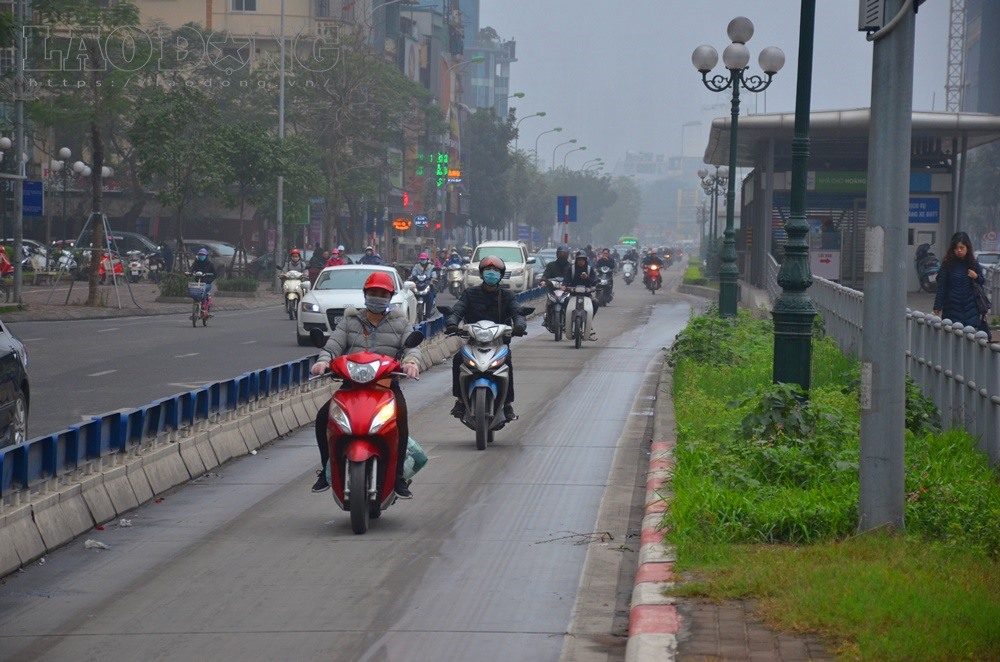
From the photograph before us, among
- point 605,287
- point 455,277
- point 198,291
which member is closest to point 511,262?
point 605,287

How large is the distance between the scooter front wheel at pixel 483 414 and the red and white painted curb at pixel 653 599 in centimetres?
372

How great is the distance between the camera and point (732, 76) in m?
25.8

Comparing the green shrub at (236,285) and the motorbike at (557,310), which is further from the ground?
the motorbike at (557,310)

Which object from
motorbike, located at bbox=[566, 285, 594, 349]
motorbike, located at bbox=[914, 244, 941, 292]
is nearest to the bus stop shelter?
motorbike, located at bbox=[914, 244, 941, 292]

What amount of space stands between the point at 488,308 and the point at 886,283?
6.62 metres

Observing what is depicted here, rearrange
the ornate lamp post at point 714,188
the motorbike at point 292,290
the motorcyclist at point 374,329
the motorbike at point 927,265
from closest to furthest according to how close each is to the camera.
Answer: the motorcyclist at point 374,329 < the motorbike at point 292,290 < the motorbike at point 927,265 < the ornate lamp post at point 714,188

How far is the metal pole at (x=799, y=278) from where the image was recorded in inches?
487

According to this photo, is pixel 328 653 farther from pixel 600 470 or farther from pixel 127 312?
pixel 127 312

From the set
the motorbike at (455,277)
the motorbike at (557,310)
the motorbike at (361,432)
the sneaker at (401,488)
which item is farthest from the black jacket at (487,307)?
the motorbike at (455,277)

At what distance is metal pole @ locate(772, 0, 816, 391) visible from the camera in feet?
40.6

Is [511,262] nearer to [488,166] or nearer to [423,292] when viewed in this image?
[423,292]

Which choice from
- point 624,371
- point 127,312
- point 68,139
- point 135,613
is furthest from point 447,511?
point 68,139

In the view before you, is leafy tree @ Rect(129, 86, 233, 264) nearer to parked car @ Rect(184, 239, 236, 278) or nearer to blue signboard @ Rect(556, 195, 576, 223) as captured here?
parked car @ Rect(184, 239, 236, 278)

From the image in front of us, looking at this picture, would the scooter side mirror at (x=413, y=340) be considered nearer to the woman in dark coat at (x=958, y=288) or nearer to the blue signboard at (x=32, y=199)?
the woman in dark coat at (x=958, y=288)
